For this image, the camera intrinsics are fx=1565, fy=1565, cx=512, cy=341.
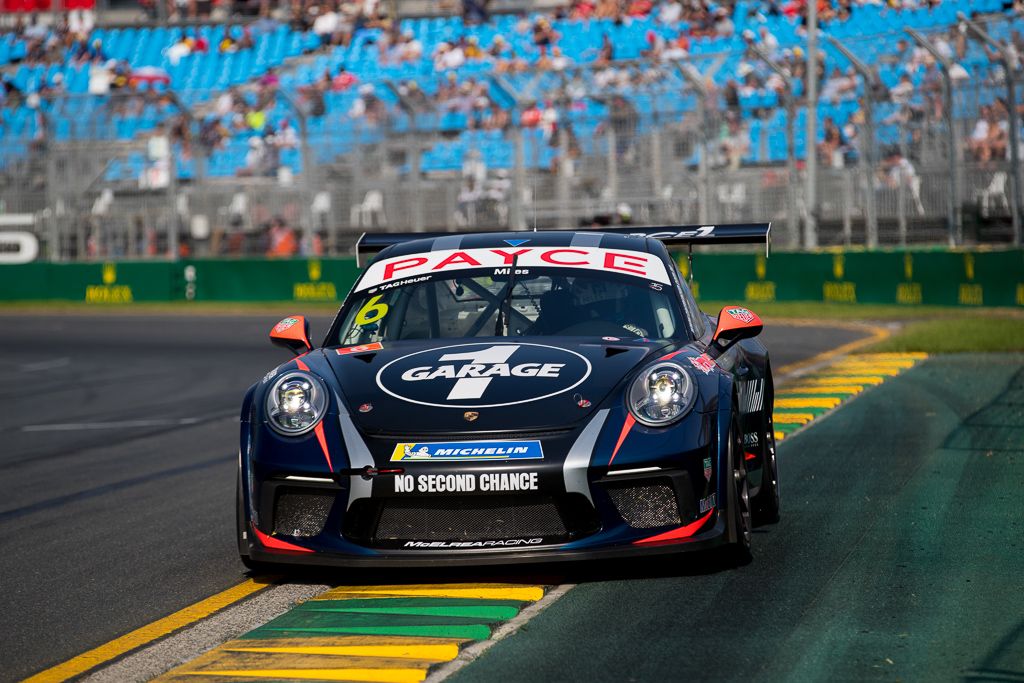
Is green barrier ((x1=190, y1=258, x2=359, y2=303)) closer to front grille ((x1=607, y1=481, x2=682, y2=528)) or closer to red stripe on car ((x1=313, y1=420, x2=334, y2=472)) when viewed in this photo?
red stripe on car ((x1=313, y1=420, x2=334, y2=472))

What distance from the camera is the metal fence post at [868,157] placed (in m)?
21.8

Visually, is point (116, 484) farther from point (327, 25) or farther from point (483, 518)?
point (327, 25)

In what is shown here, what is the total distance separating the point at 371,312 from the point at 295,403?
99cm

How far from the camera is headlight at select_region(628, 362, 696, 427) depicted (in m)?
5.26

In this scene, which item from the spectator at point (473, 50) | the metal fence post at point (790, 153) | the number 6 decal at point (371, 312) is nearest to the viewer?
the number 6 decal at point (371, 312)

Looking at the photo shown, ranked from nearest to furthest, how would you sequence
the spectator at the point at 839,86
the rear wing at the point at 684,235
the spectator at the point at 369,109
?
the rear wing at the point at 684,235 < the spectator at the point at 839,86 < the spectator at the point at 369,109

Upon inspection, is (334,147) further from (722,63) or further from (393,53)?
(393,53)

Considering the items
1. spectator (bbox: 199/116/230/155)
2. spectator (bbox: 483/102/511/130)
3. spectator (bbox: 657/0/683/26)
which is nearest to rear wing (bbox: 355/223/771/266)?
spectator (bbox: 483/102/511/130)

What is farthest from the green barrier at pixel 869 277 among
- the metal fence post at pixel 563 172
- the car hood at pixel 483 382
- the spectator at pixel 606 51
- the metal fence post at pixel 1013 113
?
the car hood at pixel 483 382

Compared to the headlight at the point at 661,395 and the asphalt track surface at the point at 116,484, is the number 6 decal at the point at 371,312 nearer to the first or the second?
the asphalt track surface at the point at 116,484

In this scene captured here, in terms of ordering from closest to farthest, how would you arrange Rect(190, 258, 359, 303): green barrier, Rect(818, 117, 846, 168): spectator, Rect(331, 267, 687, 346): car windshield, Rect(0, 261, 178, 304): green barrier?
Rect(331, 267, 687, 346): car windshield → Rect(818, 117, 846, 168): spectator → Rect(190, 258, 359, 303): green barrier → Rect(0, 261, 178, 304): green barrier

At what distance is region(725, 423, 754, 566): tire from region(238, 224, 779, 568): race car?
1cm

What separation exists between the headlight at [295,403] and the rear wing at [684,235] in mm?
1453

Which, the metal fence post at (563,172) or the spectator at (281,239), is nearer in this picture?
the metal fence post at (563,172)
